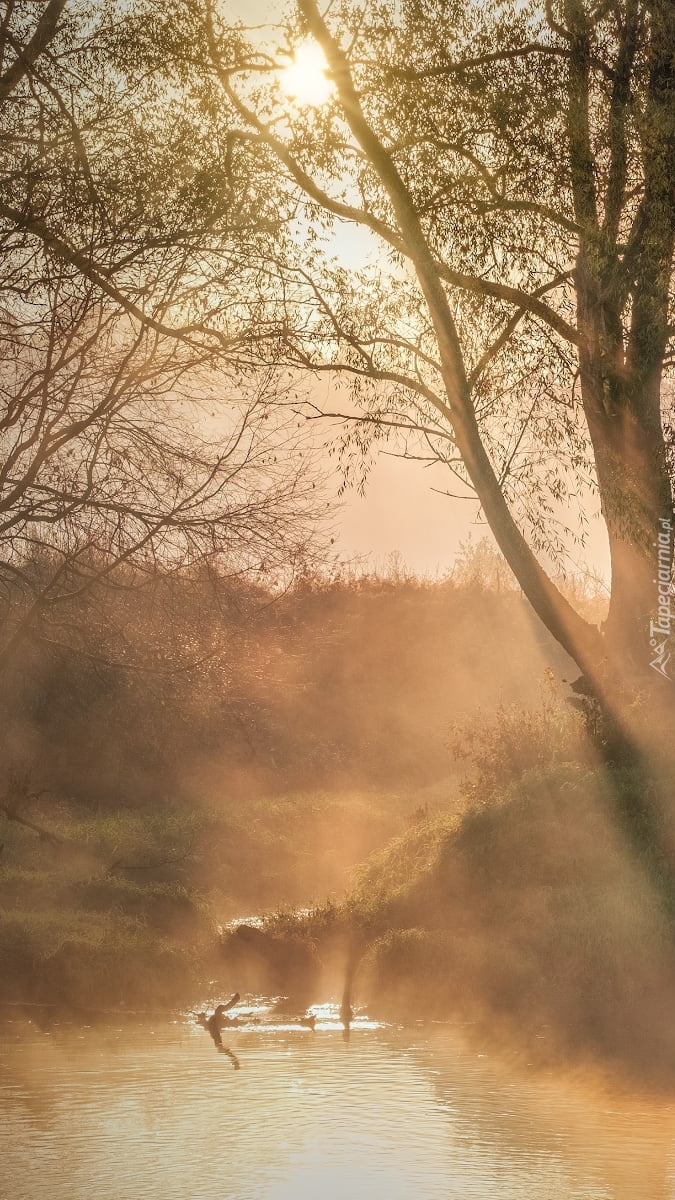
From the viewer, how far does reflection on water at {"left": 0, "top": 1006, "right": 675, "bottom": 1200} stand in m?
7.02

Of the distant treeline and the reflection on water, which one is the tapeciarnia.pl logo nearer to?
the distant treeline

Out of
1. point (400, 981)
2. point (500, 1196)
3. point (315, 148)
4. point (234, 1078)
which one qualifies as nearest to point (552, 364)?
point (315, 148)

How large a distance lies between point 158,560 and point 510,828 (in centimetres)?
495

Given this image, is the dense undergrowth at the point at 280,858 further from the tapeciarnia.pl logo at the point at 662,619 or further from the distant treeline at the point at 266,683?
the tapeciarnia.pl logo at the point at 662,619

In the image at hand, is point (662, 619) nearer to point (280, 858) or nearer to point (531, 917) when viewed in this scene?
point (531, 917)

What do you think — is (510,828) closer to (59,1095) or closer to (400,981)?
(400,981)

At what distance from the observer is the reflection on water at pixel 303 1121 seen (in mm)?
7023

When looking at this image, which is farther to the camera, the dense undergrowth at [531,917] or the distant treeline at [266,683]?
the distant treeline at [266,683]

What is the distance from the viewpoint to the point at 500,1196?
6.92 metres

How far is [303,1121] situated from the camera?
8.12 meters

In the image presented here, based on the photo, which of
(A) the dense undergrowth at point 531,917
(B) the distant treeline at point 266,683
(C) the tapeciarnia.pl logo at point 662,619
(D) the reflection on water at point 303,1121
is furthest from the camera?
(C) the tapeciarnia.pl logo at point 662,619

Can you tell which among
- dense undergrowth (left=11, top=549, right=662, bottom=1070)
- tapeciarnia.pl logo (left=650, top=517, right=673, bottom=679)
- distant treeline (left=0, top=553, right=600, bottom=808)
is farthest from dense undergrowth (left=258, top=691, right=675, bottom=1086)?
distant treeline (left=0, top=553, right=600, bottom=808)

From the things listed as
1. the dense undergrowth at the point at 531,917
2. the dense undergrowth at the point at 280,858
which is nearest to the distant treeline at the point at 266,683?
the dense undergrowth at the point at 280,858

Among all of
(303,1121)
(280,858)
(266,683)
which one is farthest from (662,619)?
(266,683)
